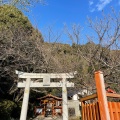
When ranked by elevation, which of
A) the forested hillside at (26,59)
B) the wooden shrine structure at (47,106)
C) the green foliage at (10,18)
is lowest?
the wooden shrine structure at (47,106)

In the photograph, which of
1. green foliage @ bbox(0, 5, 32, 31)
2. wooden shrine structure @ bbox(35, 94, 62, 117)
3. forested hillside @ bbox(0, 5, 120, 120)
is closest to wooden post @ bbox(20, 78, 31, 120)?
forested hillside @ bbox(0, 5, 120, 120)

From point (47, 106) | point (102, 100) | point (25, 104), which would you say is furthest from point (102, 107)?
point (47, 106)

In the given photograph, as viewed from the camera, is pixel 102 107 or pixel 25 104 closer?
pixel 102 107

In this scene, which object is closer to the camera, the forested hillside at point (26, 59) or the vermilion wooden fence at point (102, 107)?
the vermilion wooden fence at point (102, 107)

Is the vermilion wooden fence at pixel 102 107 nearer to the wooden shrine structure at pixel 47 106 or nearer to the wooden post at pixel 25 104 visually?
the wooden post at pixel 25 104

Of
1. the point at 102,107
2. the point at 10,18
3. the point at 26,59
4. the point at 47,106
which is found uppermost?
the point at 10,18

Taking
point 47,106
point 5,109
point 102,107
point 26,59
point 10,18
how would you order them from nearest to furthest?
point 102,107, point 5,109, point 26,59, point 10,18, point 47,106

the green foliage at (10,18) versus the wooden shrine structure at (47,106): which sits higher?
the green foliage at (10,18)

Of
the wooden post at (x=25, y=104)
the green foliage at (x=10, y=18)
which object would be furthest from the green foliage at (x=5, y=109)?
the green foliage at (x=10, y=18)

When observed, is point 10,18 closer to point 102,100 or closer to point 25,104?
point 25,104

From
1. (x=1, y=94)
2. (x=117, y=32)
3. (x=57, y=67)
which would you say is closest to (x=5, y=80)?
(x=1, y=94)

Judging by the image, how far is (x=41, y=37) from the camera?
10.7m

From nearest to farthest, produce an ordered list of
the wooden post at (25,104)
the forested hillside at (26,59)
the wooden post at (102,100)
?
the wooden post at (102,100) → the wooden post at (25,104) → the forested hillside at (26,59)

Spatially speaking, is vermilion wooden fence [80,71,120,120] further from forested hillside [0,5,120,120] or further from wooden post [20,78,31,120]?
forested hillside [0,5,120,120]
